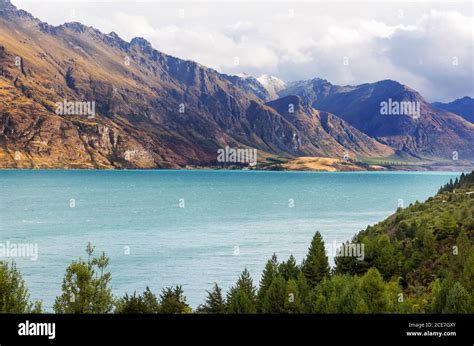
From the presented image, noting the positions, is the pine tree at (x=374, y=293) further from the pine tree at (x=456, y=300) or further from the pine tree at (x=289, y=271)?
the pine tree at (x=289, y=271)

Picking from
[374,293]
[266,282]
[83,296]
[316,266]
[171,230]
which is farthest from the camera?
[171,230]

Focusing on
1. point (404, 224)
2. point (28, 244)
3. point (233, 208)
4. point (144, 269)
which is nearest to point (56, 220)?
point (28, 244)

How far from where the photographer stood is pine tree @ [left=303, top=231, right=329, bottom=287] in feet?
150

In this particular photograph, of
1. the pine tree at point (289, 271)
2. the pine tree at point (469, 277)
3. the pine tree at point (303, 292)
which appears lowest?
the pine tree at point (303, 292)

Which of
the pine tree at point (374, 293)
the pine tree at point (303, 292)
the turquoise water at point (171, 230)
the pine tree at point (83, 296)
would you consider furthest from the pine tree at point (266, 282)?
the pine tree at point (83, 296)

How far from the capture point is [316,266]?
151 feet

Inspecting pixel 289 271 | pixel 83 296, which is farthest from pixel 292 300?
pixel 83 296

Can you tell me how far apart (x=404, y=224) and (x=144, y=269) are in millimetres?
31183

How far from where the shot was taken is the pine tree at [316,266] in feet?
150

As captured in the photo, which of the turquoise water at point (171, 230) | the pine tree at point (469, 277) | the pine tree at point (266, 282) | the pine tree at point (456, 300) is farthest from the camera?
the turquoise water at point (171, 230)

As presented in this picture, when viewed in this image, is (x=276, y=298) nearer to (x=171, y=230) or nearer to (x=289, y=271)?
(x=289, y=271)

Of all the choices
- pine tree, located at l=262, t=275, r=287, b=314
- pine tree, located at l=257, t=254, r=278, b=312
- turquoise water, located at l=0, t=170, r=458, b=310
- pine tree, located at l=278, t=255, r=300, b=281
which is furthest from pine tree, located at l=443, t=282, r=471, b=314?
turquoise water, located at l=0, t=170, r=458, b=310

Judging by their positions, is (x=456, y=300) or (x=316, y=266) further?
(x=316, y=266)
